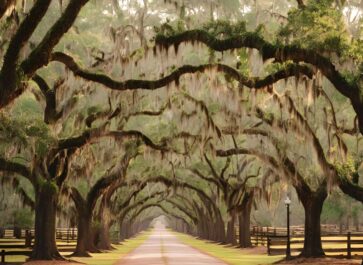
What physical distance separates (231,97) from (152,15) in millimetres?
6400

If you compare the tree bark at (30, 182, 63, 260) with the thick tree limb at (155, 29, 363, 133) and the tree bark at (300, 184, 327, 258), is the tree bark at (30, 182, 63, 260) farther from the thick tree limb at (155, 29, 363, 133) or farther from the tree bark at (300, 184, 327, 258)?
the thick tree limb at (155, 29, 363, 133)

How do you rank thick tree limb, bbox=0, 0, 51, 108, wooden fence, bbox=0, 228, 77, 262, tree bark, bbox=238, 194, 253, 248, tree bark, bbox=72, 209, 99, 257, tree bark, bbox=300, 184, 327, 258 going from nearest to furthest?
thick tree limb, bbox=0, 0, 51, 108, wooden fence, bbox=0, 228, 77, 262, tree bark, bbox=300, 184, 327, 258, tree bark, bbox=72, 209, 99, 257, tree bark, bbox=238, 194, 253, 248

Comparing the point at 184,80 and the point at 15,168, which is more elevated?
the point at 184,80

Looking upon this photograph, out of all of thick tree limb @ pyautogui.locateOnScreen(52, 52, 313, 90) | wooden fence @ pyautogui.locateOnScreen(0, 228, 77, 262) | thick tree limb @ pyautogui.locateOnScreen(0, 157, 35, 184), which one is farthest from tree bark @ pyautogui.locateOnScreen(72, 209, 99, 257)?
thick tree limb @ pyautogui.locateOnScreen(52, 52, 313, 90)

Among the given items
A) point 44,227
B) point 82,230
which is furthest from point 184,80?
point 82,230

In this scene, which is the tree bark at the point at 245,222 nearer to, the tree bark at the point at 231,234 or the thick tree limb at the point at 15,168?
the tree bark at the point at 231,234

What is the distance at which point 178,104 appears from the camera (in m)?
25.5

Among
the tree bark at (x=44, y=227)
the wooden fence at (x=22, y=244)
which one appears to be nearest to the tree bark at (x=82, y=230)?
the wooden fence at (x=22, y=244)

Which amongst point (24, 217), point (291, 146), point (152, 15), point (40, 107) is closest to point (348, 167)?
point (291, 146)

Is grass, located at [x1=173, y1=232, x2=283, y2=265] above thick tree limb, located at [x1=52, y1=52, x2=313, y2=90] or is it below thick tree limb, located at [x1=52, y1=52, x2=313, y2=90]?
below

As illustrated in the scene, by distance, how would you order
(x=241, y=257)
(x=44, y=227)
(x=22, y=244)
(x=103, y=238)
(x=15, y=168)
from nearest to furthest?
(x=15, y=168) < (x=44, y=227) < (x=241, y=257) < (x=22, y=244) < (x=103, y=238)

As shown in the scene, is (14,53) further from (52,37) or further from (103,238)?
(103,238)

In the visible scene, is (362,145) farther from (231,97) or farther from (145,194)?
(145,194)

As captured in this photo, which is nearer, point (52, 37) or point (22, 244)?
point (52, 37)
